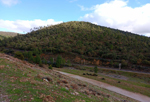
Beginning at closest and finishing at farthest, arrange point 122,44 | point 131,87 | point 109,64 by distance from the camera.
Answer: point 131,87
point 109,64
point 122,44

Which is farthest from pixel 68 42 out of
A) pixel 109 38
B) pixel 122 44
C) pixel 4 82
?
pixel 4 82

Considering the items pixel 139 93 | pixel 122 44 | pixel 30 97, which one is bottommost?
pixel 139 93

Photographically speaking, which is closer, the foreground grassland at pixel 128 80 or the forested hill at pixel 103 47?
the foreground grassland at pixel 128 80

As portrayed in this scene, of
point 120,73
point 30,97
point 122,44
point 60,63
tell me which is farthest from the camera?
point 122,44

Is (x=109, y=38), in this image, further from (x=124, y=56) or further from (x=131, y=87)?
(x=131, y=87)

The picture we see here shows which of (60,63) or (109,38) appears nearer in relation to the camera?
(60,63)

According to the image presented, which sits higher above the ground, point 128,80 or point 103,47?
point 103,47

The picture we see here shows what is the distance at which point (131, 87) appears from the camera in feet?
80.2

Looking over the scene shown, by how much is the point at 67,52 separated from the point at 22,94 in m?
62.6

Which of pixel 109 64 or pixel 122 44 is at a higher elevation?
pixel 122 44

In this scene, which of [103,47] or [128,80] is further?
[103,47]

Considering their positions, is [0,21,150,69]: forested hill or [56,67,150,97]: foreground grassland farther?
[0,21,150,69]: forested hill

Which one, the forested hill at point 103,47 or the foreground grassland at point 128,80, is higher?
the forested hill at point 103,47

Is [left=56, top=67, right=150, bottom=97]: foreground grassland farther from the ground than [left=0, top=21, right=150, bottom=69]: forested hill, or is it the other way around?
[left=0, top=21, right=150, bottom=69]: forested hill
